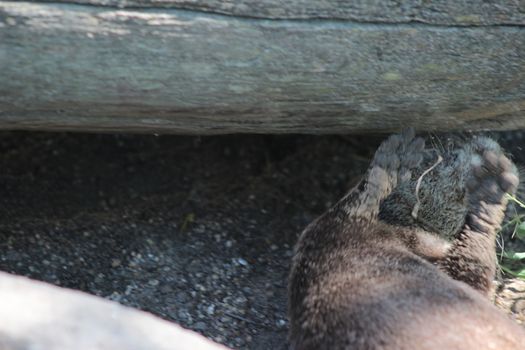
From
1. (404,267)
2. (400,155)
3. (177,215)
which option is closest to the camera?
(404,267)

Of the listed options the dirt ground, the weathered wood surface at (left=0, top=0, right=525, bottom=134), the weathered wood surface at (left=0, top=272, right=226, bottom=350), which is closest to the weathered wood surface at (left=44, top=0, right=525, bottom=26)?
the weathered wood surface at (left=0, top=0, right=525, bottom=134)

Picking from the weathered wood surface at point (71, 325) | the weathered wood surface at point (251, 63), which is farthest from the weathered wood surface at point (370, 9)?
the weathered wood surface at point (71, 325)

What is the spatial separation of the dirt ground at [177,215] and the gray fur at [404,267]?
47 cm

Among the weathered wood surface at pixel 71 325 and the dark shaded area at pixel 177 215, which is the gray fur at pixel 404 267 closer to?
the dark shaded area at pixel 177 215

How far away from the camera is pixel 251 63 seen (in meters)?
3.01

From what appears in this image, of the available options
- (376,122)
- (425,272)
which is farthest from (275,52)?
(425,272)

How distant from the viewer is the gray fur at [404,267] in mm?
2723

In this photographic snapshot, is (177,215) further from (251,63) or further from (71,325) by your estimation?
(71,325)

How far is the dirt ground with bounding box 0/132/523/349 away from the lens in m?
3.63

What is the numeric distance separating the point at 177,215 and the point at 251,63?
4.37ft

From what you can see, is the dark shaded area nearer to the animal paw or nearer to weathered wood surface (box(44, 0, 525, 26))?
the animal paw

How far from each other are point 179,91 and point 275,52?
1.30ft

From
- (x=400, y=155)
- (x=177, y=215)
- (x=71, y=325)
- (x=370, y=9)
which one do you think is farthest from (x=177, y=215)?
(x=71, y=325)

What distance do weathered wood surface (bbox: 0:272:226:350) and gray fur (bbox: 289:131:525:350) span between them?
70 cm
